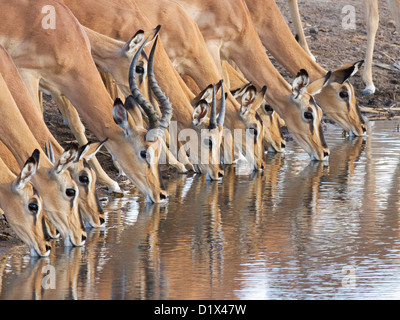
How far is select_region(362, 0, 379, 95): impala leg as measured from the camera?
1513 cm

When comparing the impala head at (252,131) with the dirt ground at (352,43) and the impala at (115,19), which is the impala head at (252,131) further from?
the dirt ground at (352,43)

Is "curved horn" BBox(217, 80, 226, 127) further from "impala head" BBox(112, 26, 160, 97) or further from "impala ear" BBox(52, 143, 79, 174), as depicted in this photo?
"impala ear" BBox(52, 143, 79, 174)

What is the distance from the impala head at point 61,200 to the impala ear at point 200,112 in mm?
2852

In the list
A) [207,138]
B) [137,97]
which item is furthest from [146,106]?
[207,138]

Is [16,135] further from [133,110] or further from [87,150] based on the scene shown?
[133,110]

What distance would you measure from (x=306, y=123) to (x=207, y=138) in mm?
1732

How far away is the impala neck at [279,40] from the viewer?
41.3 ft

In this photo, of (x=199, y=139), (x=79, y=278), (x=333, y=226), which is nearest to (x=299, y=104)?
(x=199, y=139)

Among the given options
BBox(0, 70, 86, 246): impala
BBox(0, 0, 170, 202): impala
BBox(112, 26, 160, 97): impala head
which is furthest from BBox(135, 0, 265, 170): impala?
BBox(0, 70, 86, 246): impala

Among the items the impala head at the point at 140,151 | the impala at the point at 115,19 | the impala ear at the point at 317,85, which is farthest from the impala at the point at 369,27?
the impala head at the point at 140,151

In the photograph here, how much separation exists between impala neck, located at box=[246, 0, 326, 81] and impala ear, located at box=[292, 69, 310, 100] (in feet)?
3.77

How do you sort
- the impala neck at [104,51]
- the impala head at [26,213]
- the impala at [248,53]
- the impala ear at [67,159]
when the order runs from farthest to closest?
the impala at [248,53], the impala neck at [104,51], the impala ear at [67,159], the impala head at [26,213]

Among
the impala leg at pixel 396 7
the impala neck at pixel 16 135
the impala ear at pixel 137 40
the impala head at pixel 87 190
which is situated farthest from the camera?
the impala leg at pixel 396 7

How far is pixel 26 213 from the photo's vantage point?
22.9ft
